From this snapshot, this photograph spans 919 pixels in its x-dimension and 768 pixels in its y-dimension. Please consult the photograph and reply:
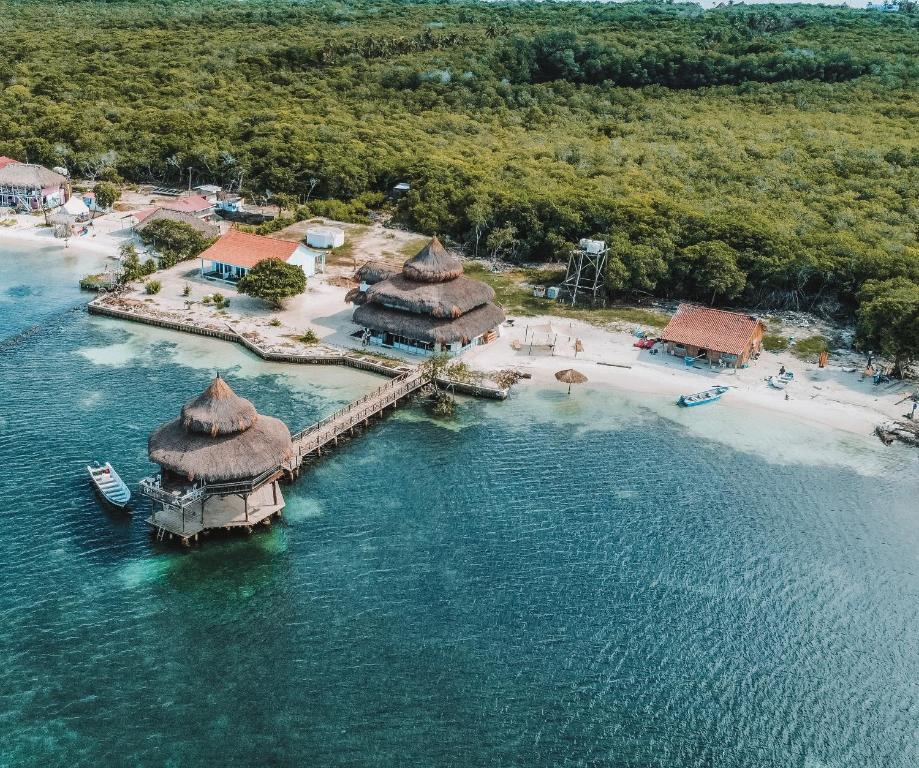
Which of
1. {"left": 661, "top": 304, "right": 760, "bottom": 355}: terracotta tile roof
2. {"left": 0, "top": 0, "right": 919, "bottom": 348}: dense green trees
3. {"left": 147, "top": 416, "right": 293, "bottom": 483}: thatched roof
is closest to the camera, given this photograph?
{"left": 147, "top": 416, "right": 293, "bottom": 483}: thatched roof

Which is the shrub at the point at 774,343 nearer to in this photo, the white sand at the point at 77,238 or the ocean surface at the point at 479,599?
the ocean surface at the point at 479,599

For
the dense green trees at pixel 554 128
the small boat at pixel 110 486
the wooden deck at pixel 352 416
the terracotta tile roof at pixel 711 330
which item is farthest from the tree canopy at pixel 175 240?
the terracotta tile roof at pixel 711 330

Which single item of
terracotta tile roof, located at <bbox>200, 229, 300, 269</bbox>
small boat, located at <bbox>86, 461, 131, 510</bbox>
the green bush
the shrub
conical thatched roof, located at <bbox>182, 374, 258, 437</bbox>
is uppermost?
conical thatched roof, located at <bbox>182, 374, 258, 437</bbox>

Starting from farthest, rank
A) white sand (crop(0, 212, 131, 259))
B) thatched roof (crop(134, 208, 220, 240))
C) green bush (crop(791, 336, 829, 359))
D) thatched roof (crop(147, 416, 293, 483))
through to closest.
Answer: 1. white sand (crop(0, 212, 131, 259))
2. thatched roof (crop(134, 208, 220, 240))
3. green bush (crop(791, 336, 829, 359))
4. thatched roof (crop(147, 416, 293, 483))

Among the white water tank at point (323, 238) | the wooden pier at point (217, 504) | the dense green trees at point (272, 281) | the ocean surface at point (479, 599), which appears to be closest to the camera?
the ocean surface at point (479, 599)

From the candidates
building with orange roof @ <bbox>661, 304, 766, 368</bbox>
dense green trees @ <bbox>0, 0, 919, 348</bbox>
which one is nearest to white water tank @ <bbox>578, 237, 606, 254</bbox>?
dense green trees @ <bbox>0, 0, 919, 348</bbox>

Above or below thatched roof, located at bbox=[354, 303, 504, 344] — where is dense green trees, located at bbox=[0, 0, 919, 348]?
above

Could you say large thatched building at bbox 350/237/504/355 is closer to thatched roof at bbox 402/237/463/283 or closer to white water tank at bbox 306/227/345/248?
thatched roof at bbox 402/237/463/283
